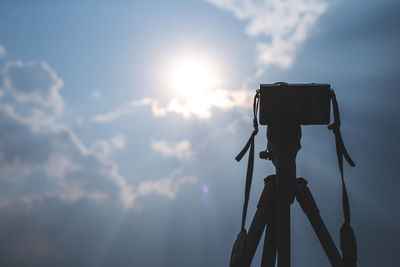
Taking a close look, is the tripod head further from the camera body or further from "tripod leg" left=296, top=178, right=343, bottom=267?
"tripod leg" left=296, top=178, right=343, bottom=267

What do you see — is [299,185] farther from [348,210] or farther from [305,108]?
[305,108]

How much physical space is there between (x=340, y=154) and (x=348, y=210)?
1.80 feet

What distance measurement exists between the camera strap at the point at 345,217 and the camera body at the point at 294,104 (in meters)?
0.07

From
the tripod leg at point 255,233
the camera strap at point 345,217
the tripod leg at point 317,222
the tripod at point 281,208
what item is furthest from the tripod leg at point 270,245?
the camera strap at point 345,217

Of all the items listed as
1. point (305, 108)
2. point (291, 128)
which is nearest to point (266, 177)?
point (291, 128)

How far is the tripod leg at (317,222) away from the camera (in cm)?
303

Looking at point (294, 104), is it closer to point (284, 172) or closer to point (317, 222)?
point (284, 172)

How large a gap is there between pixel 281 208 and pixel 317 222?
0.40 meters

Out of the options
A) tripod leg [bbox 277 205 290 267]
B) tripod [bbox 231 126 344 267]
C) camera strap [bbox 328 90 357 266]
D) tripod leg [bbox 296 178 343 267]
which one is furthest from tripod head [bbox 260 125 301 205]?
camera strap [bbox 328 90 357 266]

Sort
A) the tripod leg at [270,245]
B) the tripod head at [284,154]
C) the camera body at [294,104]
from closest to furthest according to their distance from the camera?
the tripod head at [284,154]
the camera body at [294,104]
the tripod leg at [270,245]

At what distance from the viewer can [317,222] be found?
125 inches

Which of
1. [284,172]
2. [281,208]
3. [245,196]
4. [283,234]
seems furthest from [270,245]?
→ [284,172]

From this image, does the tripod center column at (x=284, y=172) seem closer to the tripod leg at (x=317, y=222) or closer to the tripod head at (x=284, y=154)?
the tripod head at (x=284, y=154)

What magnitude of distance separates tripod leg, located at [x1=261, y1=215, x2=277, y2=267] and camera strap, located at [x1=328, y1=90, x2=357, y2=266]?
0.67 meters
